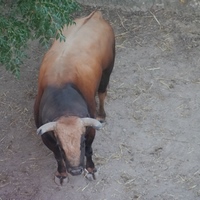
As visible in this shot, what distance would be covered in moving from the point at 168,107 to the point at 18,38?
2.40 m

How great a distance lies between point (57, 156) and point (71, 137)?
0.73 m

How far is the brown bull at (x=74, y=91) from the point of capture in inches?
194

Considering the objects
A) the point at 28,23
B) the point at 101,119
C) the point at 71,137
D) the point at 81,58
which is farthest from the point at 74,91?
the point at 101,119

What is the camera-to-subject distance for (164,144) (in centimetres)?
610

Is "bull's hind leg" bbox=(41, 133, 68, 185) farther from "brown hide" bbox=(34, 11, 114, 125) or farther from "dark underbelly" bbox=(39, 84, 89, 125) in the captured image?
"brown hide" bbox=(34, 11, 114, 125)

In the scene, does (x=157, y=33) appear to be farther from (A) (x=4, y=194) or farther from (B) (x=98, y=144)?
(A) (x=4, y=194)

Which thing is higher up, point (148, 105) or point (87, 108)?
point (87, 108)

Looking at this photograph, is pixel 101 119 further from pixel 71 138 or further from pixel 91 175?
pixel 71 138

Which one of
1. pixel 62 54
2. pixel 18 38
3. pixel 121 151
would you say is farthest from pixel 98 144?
pixel 18 38

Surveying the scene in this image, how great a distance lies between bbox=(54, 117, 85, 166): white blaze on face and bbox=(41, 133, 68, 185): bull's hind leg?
0.34 m

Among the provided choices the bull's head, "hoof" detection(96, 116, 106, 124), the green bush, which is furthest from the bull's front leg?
the green bush

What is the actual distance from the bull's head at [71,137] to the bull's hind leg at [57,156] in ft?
0.99

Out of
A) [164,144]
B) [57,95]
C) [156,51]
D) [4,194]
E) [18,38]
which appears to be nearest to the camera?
[18,38]

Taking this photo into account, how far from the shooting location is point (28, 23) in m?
4.88
